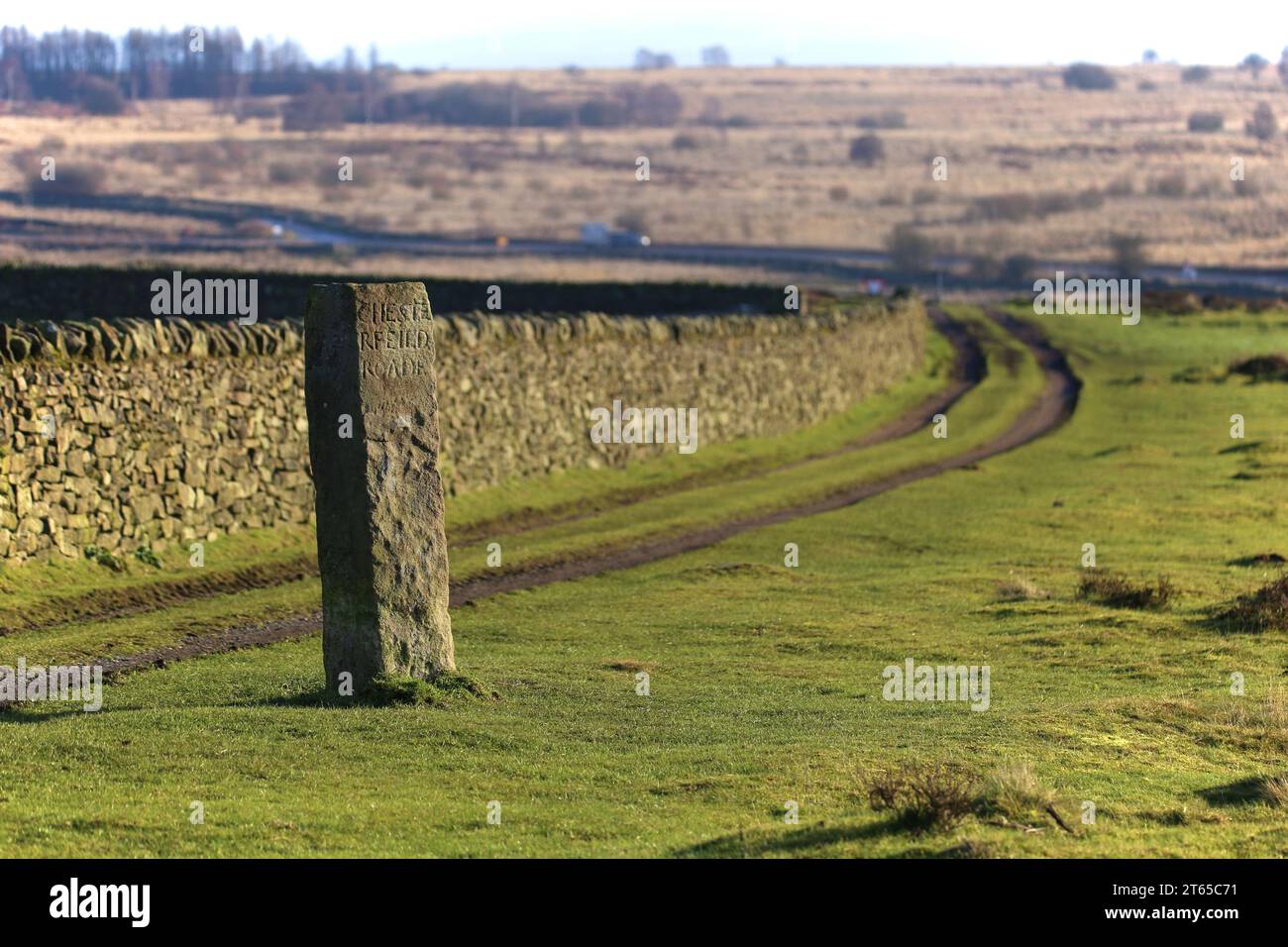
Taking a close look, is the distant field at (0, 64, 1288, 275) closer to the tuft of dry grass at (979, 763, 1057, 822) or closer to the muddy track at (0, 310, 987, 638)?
the muddy track at (0, 310, 987, 638)

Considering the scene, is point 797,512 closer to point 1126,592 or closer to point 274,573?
point 1126,592

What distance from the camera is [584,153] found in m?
181

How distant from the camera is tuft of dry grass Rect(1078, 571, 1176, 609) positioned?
18.7m

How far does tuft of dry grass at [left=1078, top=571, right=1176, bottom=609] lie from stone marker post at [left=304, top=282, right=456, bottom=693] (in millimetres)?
8229

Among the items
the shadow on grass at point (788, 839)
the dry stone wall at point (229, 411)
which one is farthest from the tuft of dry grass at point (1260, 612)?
the dry stone wall at point (229, 411)

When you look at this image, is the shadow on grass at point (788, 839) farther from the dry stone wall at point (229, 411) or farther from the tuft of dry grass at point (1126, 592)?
the dry stone wall at point (229, 411)

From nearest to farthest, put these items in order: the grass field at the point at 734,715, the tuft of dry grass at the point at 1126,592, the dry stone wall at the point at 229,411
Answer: the grass field at the point at 734,715
the tuft of dry grass at the point at 1126,592
the dry stone wall at the point at 229,411

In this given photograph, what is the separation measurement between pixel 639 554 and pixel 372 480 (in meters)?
9.85

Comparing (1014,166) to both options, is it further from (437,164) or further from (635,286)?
(635,286)

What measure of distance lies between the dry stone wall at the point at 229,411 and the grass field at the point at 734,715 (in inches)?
30.9

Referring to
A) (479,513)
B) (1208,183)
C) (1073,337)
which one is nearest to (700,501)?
(479,513)

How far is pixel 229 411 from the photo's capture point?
2259 cm

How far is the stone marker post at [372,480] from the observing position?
13.3 meters
